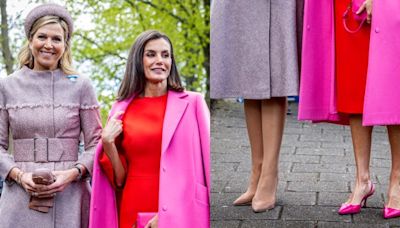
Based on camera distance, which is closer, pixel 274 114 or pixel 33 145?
pixel 33 145

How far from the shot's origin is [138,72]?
304 cm

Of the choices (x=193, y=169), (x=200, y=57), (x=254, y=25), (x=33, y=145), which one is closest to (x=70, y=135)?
(x=33, y=145)

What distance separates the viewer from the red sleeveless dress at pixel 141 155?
2973 mm

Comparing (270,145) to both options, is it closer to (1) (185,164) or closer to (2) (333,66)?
(2) (333,66)

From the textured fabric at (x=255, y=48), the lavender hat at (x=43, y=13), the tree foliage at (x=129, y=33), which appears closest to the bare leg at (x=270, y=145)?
the textured fabric at (x=255, y=48)

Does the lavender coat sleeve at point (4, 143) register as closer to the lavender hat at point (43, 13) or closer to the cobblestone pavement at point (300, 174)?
the lavender hat at point (43, 13)

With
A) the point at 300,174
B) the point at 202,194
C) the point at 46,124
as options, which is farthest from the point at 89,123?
the point at 300,174

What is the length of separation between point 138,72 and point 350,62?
857 millimetres

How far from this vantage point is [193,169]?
2922mm

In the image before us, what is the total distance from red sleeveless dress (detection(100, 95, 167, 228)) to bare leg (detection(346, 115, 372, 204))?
0.79 m

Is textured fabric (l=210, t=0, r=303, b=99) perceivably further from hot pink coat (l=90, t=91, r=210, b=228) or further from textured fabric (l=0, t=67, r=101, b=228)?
textured fabric (l=0, t=67, r=101, b=228)

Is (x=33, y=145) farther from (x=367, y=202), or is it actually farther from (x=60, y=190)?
(x=367, y=202)

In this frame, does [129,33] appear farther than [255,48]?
Yes

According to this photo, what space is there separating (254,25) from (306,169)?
1.91 feet
